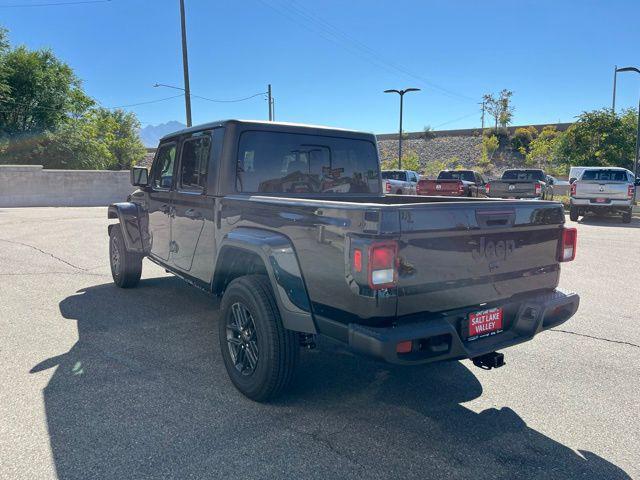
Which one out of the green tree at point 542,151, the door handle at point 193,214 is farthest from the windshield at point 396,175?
the green tree at point 542,151

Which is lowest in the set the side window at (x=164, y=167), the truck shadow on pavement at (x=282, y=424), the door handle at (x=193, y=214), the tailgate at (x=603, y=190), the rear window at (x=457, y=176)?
the truck shadow on pavement at (x=282, y=424)

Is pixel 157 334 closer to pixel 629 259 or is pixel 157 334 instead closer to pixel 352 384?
pixel 352 384

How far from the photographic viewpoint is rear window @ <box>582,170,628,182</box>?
55.0ft

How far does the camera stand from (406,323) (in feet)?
9.36

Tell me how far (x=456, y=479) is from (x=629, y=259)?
28.3 feet

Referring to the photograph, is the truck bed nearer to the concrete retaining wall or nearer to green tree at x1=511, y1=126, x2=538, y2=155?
the concrete retaining wall

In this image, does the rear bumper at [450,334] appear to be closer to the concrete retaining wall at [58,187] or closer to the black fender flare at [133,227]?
the black fender flare at [133,227]

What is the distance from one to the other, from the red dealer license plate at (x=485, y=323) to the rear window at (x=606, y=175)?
52.7 feet

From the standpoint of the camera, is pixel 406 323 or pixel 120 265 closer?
pixel 406 323

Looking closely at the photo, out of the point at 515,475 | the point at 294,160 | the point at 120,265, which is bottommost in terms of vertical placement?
the point at 515,475

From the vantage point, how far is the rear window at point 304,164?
14.1 ft

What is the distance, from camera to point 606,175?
1691 cm

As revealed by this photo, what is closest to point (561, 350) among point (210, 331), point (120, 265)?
point (210, 331)

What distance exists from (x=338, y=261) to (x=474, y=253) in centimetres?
88
